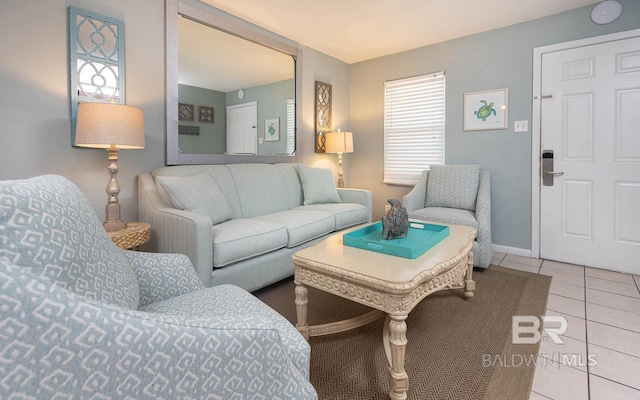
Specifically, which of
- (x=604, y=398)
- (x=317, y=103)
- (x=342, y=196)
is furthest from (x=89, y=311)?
(x=317, y=103)

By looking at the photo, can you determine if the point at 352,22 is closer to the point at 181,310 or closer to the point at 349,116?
the point at 349,116

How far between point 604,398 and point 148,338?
5.85 feet

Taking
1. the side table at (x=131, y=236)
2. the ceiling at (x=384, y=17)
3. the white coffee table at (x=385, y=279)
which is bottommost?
the white coffee table at (x=385, y=279)

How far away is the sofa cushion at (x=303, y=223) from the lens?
8.61 feet

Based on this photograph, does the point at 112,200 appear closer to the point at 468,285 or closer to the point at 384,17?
the point at 468,285

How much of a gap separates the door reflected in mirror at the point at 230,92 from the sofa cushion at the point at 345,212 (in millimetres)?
875

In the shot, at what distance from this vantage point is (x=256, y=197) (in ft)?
10.1

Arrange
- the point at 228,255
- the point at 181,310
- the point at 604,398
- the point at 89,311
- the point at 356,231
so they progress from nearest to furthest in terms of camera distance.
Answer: the point at 89,311
the point at 181,310
the point at 604,398
the point at 356,231
the point at 228,255

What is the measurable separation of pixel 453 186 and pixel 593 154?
1.22 metres

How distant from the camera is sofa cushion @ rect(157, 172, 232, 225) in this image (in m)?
2.33

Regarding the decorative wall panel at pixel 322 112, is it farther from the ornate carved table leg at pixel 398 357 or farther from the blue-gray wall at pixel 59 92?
the ornate carved table leg at pixel 398 357

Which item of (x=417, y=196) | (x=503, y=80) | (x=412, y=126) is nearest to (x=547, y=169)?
(x=503, y=80)

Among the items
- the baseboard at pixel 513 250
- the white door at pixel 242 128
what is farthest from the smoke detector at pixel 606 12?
the white door at pixel 242 128

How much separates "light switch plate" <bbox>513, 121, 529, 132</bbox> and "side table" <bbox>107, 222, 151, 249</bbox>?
3.50 metres
